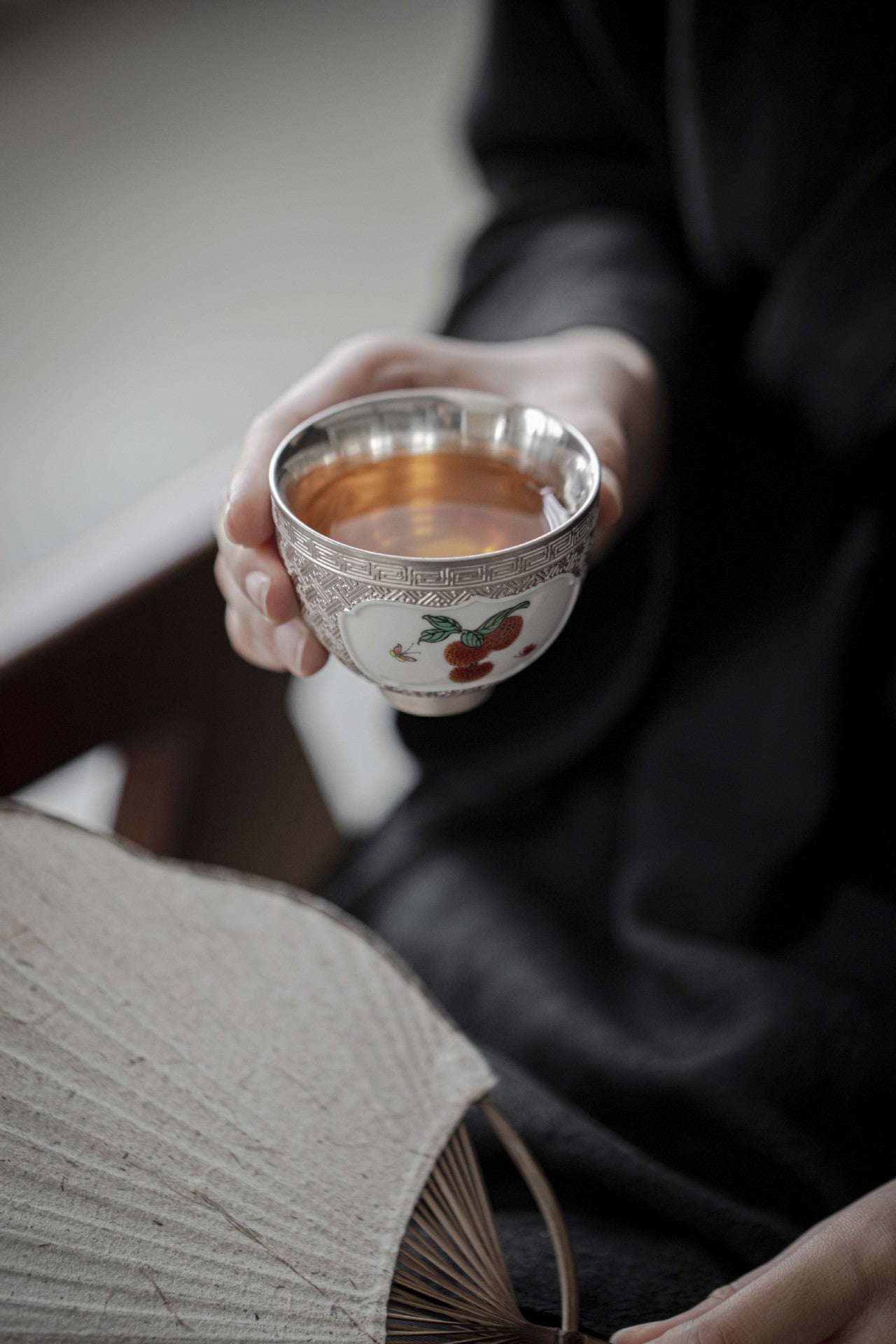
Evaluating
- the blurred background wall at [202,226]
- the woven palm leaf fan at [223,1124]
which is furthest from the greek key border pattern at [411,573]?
the blurred background wall at [202,226]

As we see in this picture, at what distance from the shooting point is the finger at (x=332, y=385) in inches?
15.8

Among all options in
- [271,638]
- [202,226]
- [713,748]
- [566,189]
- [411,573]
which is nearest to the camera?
[411,573]

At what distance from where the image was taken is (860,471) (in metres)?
0.63

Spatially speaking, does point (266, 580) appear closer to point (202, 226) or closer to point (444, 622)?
point (444, 622)

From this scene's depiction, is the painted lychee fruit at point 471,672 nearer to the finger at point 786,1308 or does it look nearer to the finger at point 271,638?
the finger at point 271,638

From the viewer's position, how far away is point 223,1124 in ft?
1.28

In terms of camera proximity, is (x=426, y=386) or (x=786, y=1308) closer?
(x=786, y=1308)

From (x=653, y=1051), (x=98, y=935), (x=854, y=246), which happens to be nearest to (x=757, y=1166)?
A: (x=653, y=1051)

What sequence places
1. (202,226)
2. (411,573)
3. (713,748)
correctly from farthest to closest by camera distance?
(202,226) < (713,748) < (411,573)

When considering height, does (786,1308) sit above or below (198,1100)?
below

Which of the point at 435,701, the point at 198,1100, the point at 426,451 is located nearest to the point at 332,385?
the point at 426,451

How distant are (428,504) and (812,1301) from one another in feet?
1.18

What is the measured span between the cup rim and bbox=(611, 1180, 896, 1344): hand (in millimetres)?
299

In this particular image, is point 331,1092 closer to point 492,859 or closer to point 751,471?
point 492,859
